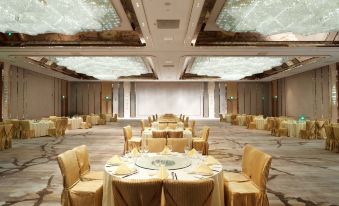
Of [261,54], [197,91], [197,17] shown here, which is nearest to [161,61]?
[261,54]

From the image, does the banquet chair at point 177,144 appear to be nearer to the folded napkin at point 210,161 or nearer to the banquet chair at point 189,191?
the folded napkin at point 210,161

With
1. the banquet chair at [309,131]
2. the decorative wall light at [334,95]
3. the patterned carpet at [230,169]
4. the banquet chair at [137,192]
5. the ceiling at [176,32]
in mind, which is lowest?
the patterned carpet at [230,169]

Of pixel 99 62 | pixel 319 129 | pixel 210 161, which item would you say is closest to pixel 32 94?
pixel 99 62

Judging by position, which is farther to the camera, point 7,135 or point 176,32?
point 7,135

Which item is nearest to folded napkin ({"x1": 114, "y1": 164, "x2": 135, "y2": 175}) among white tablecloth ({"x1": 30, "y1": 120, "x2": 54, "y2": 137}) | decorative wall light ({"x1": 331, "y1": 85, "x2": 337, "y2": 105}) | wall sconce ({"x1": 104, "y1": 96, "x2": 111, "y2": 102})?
white tablecloth ({"x1": 30, "y1": 120, "x2": 54, "y2": 137})

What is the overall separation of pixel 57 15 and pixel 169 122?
5413 mm

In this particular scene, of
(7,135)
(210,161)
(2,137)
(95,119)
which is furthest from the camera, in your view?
(95,119)

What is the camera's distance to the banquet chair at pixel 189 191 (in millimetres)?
2375

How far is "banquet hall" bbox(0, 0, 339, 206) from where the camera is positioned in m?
3.21

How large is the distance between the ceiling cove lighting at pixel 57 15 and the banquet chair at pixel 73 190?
3998mm

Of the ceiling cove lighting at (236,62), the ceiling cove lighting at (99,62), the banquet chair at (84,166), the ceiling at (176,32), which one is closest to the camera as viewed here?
the banquet chair at (84,166)

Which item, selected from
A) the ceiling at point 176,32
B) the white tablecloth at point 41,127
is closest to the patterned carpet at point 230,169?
the white tablecloth at point 41,127

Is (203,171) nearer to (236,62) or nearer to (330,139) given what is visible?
(330,139)

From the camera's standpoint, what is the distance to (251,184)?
3.52 metres
